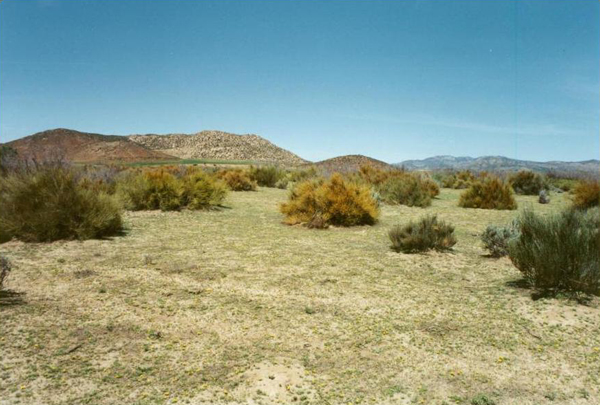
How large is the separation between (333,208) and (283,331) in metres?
8.15

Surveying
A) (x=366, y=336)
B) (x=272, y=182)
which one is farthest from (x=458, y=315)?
(x=272, y=182)

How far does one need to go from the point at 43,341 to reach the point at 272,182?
27.2 meters

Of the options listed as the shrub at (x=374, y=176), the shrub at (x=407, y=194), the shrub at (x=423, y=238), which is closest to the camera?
the shrub at (x=423, y=238)

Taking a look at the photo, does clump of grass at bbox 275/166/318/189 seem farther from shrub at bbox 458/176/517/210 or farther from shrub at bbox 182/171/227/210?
shrub at bbox 182/171/227/210

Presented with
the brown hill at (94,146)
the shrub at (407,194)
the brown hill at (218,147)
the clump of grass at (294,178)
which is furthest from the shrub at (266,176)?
the brown hill at (218,147)

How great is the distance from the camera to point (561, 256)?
6.43m

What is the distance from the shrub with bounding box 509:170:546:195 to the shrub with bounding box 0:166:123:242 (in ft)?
76.9

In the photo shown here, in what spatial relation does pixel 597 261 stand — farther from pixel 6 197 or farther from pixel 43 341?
pixel 6 197

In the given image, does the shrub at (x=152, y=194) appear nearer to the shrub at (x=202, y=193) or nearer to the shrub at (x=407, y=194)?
the shrub at (x=202, y=193)

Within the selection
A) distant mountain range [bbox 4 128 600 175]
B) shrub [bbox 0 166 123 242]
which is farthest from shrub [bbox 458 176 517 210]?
distant mountain range [bbox 4 128 600 175]

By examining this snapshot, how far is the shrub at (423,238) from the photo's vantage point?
9500 millimetres

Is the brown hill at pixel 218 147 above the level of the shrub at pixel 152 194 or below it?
above

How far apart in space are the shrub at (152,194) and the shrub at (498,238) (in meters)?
10.1

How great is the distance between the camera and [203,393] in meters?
3.88
